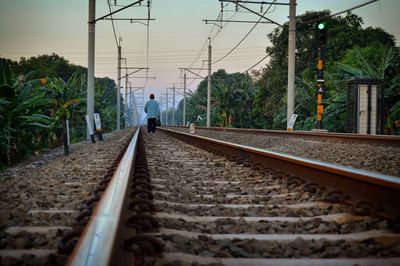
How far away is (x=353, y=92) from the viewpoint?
15.0m

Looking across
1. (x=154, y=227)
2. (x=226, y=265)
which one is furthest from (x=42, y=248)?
(x=226, y=265)

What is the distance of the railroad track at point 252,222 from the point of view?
1968 millimetres

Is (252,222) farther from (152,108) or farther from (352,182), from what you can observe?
(152,108)

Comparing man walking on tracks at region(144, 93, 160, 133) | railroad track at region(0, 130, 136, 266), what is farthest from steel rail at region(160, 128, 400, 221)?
man walking on tracks at region(144, 93, 160, 133)

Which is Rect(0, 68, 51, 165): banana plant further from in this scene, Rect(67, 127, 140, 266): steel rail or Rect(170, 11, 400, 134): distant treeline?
Rect(170, 11, 400, 134): distant treeline

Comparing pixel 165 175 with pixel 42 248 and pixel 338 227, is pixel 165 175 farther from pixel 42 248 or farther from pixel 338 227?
pixel 42 248

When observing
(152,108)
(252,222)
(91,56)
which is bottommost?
(252,222)

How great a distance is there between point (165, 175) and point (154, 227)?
2.95 meters

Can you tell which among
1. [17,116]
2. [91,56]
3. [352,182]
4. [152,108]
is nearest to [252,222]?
[352,182]

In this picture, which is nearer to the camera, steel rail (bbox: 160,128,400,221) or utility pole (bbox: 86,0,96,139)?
steel rail (bbox: 160,128,400,221)

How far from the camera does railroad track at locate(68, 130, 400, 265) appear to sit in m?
1.97

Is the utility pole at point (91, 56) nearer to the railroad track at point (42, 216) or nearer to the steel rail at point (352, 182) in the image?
the railroad track at point (42, 216)

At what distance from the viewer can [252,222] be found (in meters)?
2.88

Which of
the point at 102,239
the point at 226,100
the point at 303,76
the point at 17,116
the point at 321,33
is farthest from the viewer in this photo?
the point at 226,100
